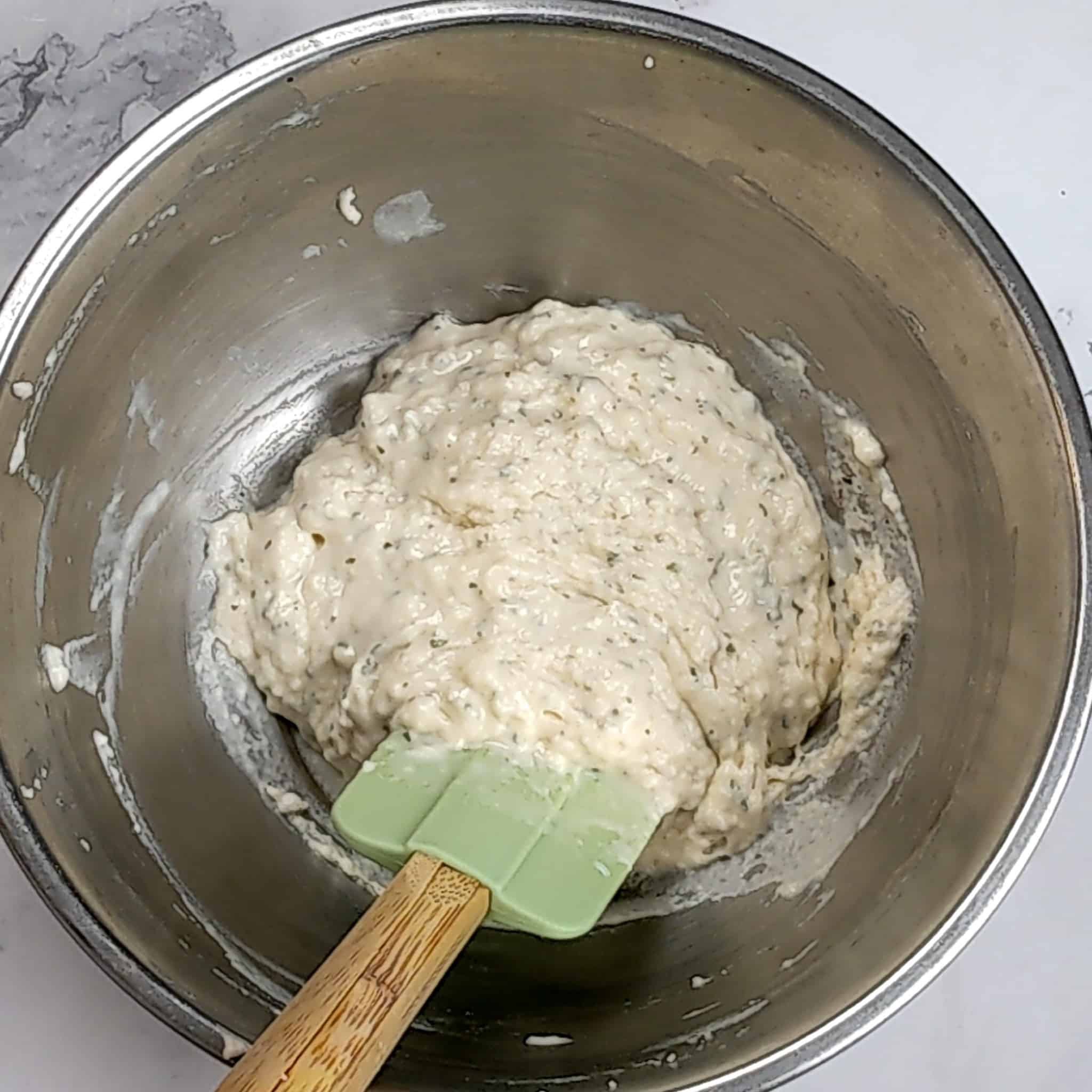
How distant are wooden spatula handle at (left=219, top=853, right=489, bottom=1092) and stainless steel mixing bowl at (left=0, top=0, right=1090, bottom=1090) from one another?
0.16m

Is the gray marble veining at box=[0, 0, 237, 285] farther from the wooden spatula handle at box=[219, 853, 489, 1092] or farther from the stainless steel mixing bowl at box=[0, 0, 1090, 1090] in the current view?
the wooden spatula handle at box=[219, 853, 489, 1092]

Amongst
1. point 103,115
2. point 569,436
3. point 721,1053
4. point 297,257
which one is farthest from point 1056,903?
point 103,115

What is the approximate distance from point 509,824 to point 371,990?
218 mm

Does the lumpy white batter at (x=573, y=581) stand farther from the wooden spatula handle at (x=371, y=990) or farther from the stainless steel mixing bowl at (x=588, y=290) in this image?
the wooden spatula handle at (x=371, y=990)

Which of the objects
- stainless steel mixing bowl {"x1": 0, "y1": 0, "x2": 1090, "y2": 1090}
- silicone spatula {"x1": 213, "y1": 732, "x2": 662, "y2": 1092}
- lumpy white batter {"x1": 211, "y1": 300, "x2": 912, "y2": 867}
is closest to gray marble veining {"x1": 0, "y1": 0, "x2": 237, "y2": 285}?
stainless steel mixing bowl {"x1": 0, "y1": 0, "x2": 1090, "y2": 1090}

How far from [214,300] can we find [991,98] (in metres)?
0.95

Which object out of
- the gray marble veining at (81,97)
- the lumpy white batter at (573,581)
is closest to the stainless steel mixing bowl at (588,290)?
the lumpy white batter at (573,581)

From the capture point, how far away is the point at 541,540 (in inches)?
51.5

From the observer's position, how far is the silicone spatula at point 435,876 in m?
0.90

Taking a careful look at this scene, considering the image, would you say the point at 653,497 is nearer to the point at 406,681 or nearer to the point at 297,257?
the point at 406,681

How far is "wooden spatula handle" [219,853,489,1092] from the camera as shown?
867mm

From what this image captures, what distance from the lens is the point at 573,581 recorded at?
130cm

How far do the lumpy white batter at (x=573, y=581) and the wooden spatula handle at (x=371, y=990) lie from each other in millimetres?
201

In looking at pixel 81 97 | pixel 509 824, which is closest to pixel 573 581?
pixel 509 824
